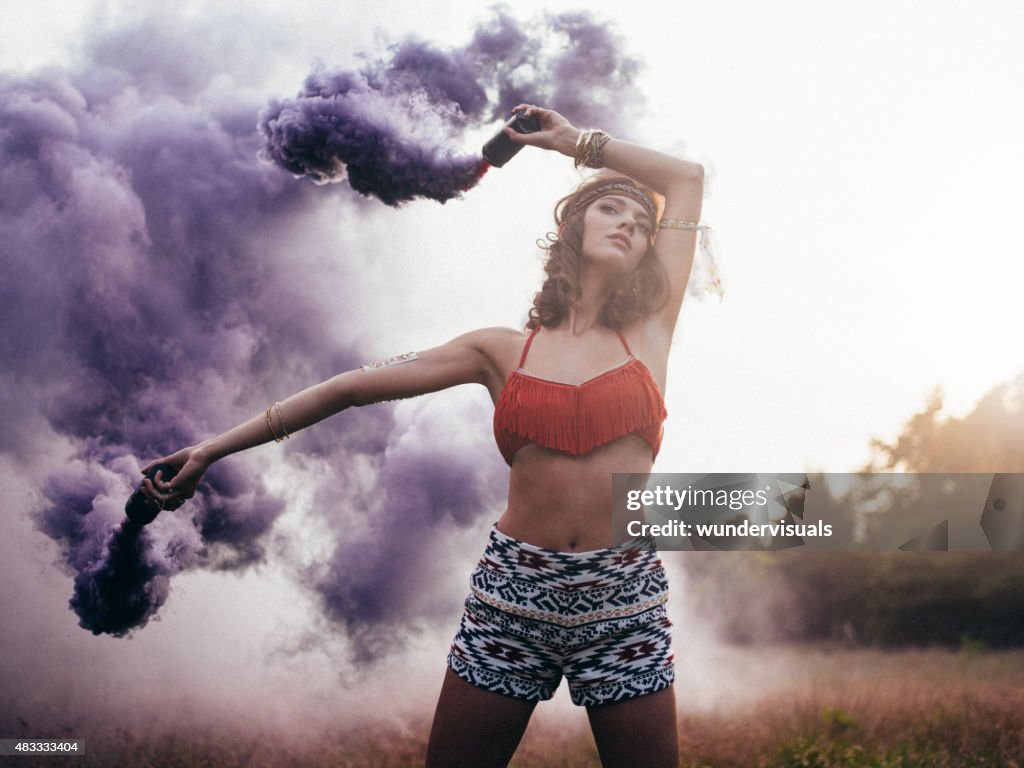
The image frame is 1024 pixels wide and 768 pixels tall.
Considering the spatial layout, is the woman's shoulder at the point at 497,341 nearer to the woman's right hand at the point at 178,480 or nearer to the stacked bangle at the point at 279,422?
the stacked bangle at the point at 279,422

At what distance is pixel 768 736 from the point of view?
3744 millimetres

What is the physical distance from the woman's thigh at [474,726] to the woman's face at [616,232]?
146cm

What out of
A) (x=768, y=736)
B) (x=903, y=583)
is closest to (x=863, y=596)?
(x=903, y=583)

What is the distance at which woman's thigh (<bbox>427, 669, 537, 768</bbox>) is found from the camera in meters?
2.43

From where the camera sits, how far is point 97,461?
3.91 m

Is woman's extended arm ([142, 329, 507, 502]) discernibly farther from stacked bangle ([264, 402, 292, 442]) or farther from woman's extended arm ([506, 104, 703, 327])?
woman's extended arm ([506, 104, 703, 327])

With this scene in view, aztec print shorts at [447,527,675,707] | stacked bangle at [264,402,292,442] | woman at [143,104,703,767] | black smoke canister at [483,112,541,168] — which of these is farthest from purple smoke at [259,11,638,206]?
aztec print shorts at [447,527,675,707]

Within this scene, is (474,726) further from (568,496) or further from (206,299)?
(206,299)

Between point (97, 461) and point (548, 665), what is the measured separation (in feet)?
8.50

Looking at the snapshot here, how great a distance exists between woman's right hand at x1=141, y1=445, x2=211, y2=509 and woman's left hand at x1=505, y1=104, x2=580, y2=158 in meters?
1.63

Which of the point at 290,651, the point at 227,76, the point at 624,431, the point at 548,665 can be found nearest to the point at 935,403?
the point at 624,431

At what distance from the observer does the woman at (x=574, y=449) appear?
7.93 feet

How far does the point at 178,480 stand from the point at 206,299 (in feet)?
4.61

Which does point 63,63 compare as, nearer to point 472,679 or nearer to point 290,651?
point 290,651
